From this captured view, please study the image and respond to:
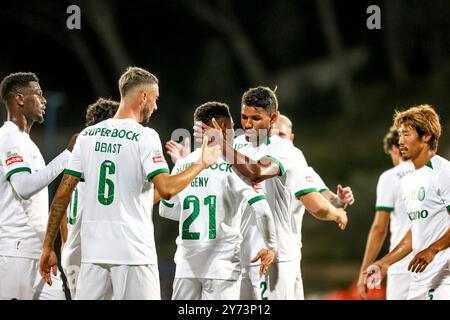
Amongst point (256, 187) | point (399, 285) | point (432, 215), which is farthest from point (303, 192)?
point (399, 285)

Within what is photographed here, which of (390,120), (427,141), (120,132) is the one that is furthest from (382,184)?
(390,120)

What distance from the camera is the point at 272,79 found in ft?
80.4

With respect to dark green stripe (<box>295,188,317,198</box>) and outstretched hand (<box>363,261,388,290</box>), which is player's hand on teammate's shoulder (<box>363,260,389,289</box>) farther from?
dark green stripe (<box>295,188,317,198</box>)

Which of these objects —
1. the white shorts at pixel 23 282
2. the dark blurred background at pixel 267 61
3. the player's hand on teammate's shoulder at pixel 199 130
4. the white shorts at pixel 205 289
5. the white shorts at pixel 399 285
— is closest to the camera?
the white shorts at pixel 205 289

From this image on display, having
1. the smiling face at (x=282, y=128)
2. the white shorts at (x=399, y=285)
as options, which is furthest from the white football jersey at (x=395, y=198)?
the smiling face at (x=282, y=128)

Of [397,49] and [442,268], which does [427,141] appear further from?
[397,49]

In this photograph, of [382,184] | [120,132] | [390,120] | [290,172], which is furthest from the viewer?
[390,120]

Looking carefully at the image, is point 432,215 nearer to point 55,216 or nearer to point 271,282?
point 271,282

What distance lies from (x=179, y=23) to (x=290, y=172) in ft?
62.5

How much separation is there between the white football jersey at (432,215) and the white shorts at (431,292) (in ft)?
0.13

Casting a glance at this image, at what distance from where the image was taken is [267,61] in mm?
24688

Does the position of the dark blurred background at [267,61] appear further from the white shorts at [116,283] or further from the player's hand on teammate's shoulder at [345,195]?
the white shorts at [116,283]

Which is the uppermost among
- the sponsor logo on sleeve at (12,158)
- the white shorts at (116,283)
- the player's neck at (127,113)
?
the player's neck at (127,113)

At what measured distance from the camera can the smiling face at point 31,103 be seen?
22.3ft
